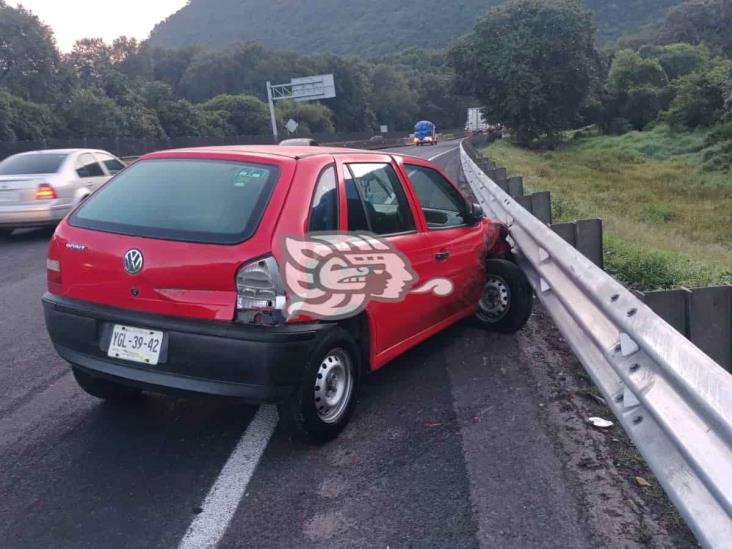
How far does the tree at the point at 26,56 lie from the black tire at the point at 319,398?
6123 centimetres

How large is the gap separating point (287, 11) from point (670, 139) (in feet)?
439

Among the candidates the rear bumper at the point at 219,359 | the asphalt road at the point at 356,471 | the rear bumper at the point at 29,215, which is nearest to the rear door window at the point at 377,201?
the rear bumper at the point at 219,359

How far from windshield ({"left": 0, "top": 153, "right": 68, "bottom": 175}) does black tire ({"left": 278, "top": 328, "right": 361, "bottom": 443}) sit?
29.9ft

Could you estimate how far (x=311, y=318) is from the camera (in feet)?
12.5

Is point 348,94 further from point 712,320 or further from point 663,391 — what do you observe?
point 663,391

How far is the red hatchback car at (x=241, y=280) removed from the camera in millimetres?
3650

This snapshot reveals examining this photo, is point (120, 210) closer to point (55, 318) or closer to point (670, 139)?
point (55, 318)

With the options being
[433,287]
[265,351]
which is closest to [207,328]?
[265,351]

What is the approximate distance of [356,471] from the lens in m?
3.71

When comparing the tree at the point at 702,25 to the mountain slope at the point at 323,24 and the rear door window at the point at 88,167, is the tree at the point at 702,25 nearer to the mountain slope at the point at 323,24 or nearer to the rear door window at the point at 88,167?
the mountain slope at the point at 323,24

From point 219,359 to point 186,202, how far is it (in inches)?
38.0

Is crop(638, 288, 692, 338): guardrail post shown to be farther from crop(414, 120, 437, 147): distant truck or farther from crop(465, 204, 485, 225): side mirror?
crop(414, 120, 437, 147): distant truck

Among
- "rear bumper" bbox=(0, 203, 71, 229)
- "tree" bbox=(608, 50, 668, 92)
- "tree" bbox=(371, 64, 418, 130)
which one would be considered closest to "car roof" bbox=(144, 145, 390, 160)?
"rear bumper" bbox=(0, 203, 71, 229)

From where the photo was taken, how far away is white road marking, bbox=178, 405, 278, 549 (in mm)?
3125
